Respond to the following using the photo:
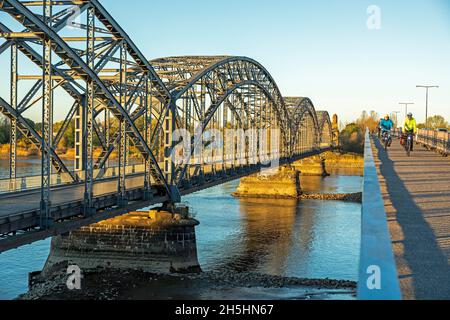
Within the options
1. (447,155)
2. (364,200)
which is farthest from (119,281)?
(364,200)

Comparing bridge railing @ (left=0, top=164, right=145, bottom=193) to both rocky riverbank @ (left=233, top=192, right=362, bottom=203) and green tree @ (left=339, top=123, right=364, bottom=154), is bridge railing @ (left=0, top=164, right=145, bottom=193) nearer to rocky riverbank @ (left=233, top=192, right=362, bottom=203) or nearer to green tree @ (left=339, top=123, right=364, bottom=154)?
rocky riverbank @ (left=233, top=192, right=362, bottom=203)

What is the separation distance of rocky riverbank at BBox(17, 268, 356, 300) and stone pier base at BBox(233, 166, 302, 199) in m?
44.3

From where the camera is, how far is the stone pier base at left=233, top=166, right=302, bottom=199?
74875 millimetres

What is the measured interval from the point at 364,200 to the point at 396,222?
2.40 metres

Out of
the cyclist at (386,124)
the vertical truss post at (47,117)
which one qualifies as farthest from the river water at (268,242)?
the vertical truss post at (47,117)

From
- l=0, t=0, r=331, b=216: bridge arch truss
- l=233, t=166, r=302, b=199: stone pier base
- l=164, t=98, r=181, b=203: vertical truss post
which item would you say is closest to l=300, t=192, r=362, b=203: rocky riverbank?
l=233, t=166, r=302, b=199: stone pier base

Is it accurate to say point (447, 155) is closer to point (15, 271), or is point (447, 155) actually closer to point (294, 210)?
point (15, 271)

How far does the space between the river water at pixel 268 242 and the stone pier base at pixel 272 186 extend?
7.23 meters

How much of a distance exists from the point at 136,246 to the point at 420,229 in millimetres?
23034

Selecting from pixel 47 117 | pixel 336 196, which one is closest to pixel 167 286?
pixel 47 117

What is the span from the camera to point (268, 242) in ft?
137

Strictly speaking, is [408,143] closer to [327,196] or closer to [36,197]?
[36,197]

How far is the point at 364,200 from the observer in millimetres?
7145
